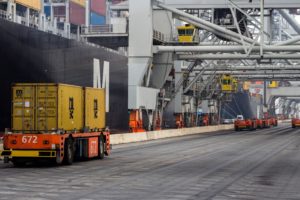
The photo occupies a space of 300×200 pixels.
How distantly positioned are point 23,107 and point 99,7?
4350 inches

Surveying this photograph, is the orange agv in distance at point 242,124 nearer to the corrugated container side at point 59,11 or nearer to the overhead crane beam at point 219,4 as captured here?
the overhead crane beam at point 219,4

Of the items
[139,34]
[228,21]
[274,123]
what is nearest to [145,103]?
[139,34]

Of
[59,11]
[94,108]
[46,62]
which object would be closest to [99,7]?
[59,11]

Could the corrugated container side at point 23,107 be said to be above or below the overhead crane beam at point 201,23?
below

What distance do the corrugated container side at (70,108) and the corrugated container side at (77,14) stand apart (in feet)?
298

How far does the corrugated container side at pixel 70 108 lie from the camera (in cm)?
2561

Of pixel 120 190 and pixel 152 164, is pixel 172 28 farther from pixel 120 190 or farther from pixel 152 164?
pixel 120 190

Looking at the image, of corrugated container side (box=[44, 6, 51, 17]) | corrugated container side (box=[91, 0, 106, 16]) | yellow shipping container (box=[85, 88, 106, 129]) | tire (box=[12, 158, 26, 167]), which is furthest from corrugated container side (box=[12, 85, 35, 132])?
corrugated container side (box=[91, 0, 106, 16])

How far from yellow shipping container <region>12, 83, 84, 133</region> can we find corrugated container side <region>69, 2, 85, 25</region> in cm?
9224

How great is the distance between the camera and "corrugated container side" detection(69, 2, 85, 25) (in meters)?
119

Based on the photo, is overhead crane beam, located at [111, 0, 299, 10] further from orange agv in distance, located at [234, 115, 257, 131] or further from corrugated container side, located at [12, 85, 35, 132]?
orange agv in distance, located at [234, 115, 257, 131]

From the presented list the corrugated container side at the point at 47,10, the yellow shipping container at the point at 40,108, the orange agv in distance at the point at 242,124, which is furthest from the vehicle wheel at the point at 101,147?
the corrugated container side at the point at 47,10

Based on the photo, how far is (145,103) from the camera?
61.9 m

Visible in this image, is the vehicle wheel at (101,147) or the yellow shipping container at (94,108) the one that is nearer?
the yellow shipping container at (94,108)
